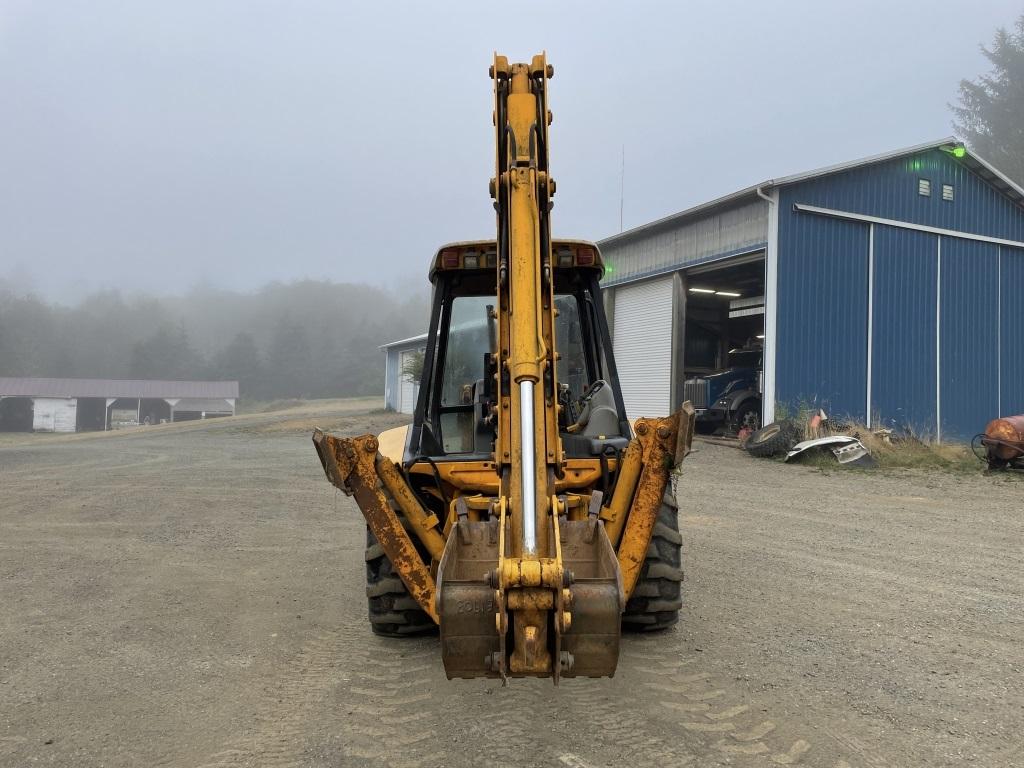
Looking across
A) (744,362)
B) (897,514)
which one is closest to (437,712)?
(897,514)

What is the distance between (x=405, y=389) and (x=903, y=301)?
2464 cm

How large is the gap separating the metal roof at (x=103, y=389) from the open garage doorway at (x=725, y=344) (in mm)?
52833

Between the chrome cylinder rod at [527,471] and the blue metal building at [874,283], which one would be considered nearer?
the chrome cylinder rod at [527,471]

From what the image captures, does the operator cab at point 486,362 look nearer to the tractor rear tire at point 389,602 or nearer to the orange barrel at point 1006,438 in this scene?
the tractor rear tire at point 389,602

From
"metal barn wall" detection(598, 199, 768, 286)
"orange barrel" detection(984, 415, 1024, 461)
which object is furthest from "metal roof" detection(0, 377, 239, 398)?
"orange barrel" detection(984, 415, 1024, 461)

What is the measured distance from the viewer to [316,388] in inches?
3930

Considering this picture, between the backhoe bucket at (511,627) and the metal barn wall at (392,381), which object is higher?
the metal barn wall at (392,381)

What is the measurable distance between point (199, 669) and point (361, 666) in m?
0.85

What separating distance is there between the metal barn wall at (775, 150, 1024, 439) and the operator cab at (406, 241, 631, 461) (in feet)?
36.9

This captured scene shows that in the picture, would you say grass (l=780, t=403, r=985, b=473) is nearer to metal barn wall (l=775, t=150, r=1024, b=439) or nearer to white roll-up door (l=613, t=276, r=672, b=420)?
metal barn wall (l=775, t=150, r=1024, b=439)

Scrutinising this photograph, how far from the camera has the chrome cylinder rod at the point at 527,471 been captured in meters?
2.70

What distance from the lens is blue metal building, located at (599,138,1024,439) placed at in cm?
1528

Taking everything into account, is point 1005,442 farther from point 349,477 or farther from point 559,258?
point 349,477

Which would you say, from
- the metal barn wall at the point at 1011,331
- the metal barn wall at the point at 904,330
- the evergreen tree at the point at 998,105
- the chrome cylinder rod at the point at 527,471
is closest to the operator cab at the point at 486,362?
the chrome cylinder rod at the point at 527,471
